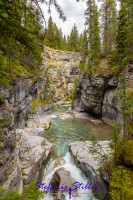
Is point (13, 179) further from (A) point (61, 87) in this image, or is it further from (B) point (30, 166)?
(A) point (61, 87)

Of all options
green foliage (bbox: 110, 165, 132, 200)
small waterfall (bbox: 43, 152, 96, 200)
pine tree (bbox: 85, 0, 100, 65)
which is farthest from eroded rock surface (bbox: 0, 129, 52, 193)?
pine tree (bbox: 85, 0, 100, 65)

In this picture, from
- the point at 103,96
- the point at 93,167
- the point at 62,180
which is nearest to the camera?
the point at 62,180

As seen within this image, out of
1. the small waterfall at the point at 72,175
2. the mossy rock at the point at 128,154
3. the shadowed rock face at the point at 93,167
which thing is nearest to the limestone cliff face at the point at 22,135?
the small waterfall at the point at 72,175

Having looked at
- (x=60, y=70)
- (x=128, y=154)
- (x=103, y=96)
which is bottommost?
(x=128, y=154)

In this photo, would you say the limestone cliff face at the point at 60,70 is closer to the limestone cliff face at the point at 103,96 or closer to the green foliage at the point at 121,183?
the limestone cliff face at the point at 103,96

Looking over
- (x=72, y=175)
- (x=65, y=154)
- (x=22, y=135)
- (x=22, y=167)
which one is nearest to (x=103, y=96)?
(x=65, y=154)

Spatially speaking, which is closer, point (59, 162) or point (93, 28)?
point (59, 162)

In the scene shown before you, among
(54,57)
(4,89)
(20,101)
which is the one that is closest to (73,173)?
(4,89)

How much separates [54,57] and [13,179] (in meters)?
41.9

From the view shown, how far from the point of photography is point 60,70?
4131cm

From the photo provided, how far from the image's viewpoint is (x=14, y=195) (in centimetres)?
210

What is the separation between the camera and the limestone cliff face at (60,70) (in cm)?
3680

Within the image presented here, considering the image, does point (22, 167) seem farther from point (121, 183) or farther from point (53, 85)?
point (53, 85)

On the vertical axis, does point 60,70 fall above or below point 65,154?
above
